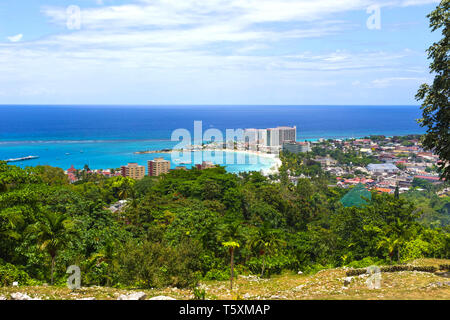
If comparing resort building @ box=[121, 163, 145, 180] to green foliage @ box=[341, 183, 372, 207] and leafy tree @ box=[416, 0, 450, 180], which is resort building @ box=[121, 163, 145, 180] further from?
leafy tree @ box=[416, 0, 450, 180]

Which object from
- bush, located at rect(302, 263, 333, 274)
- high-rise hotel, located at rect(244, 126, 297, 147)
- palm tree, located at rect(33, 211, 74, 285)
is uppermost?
high-rise hotel, located at rect(244, 126, 297, 147)

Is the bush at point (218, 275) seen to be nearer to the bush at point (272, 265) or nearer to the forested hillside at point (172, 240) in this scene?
the forested hillside at point (172, 240)

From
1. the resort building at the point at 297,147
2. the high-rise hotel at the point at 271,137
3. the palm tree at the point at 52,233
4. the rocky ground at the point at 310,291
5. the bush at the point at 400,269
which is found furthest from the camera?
the high-rise hotel at the point at 271,137

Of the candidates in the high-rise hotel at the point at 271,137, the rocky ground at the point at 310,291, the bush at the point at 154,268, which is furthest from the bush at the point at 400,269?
the high-rise hotel at the point at 271,137

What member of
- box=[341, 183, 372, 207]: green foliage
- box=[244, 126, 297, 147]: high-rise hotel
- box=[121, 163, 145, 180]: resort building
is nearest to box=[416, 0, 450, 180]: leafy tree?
box=[341, 183, 372, 207]: green foliage

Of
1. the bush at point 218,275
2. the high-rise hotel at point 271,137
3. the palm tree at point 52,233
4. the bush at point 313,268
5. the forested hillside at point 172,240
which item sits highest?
the high-rise hotel at point 271,137

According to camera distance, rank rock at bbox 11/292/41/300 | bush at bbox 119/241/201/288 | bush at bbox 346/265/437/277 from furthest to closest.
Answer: bush at bbox 346/265/437/277
bush at bbox 119/241/201/288
rock at bbox 11/292/41/300
